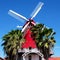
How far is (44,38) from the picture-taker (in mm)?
52500

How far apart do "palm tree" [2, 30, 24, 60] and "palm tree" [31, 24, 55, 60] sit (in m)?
3.53

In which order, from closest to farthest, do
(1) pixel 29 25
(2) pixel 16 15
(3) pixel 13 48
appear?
1. (3) pixel 13 48
2. (1) pixel 29 25
3. (2) pixel 16 15

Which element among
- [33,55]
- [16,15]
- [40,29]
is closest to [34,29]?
[40,29]

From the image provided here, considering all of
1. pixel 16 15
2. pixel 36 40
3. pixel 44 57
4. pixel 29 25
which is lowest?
pixel 44 57

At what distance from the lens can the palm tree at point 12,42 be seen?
51438 millimetres

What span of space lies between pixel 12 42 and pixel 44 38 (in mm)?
6448

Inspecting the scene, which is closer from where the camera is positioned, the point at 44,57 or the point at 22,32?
the point at 44,57

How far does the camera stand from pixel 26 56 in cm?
5588

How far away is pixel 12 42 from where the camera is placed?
2045 inches

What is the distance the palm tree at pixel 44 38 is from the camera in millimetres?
51866

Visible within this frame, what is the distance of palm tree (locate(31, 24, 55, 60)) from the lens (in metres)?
51.9

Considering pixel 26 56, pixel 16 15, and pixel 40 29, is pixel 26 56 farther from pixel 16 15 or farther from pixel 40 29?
pixel 16 15

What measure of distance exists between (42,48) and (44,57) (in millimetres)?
1911

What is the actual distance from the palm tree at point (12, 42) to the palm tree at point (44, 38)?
353 centimetres
